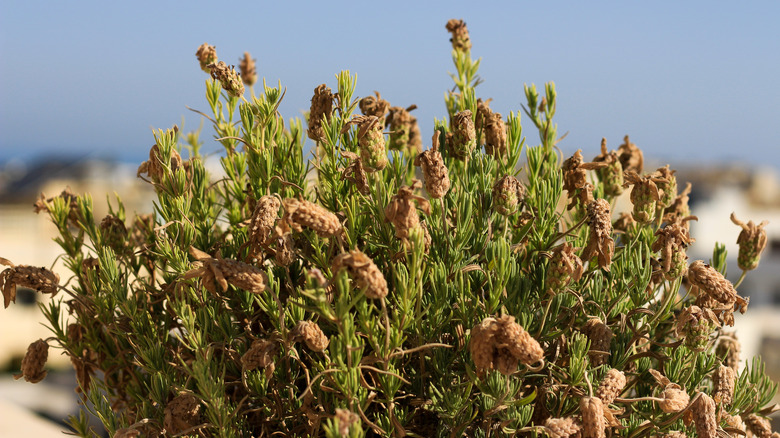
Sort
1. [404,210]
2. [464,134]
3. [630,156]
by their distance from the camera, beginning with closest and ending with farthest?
[404,210] < [464,134] < [630,156]

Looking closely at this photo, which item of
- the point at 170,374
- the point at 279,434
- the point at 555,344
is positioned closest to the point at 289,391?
the point at 279,434

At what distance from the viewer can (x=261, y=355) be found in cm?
146

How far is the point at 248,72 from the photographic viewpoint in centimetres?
212

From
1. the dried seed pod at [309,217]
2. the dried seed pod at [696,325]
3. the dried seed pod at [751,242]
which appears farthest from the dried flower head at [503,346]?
the dried seed pod at [751,242]

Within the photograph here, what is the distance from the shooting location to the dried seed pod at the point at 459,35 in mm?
2061

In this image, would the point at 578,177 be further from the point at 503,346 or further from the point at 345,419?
the point at 345,419

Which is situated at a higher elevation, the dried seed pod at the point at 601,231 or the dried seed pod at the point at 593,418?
the dried seed pod at the point at 601,231

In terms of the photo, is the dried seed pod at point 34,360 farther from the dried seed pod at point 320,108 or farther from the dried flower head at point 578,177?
the dried flower head at point 578,177

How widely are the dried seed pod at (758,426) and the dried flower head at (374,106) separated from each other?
1286mm

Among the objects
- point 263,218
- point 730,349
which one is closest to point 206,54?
point 263,218

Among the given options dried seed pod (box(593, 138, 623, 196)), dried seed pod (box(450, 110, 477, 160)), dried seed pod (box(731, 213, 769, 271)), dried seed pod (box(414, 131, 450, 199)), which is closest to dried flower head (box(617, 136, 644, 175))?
dried seed pod (box(593, 138, 623, 196))

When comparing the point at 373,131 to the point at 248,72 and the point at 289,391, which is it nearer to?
the point at 289,391

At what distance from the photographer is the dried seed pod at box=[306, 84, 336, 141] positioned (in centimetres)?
170

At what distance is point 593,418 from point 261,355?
2.13 feet
